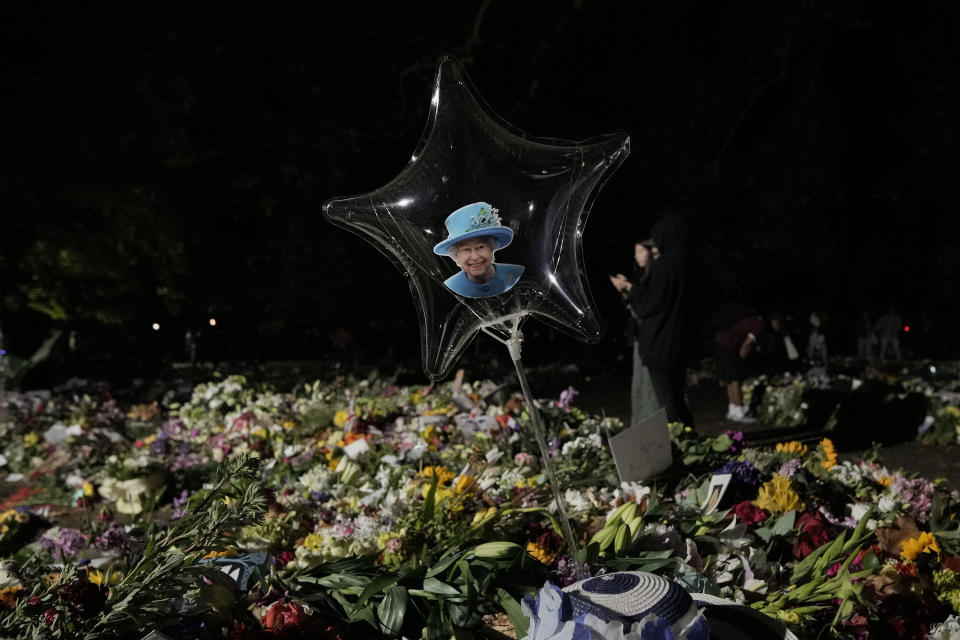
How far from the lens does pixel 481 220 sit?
7.07ft

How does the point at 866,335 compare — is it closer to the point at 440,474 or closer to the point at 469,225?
the point at 440,474

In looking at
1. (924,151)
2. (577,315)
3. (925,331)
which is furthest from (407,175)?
(925,331)

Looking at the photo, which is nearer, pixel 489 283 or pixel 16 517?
pixel 489 283

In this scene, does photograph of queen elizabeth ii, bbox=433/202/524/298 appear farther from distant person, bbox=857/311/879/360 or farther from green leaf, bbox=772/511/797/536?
distant person, bbox=857/311/879/360

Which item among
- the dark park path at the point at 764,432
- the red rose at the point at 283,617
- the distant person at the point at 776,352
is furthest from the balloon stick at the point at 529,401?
the distant person at the point at 776,352

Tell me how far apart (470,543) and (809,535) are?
1.10 meters

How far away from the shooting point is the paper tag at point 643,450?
2.83m

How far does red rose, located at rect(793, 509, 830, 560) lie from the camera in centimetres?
240

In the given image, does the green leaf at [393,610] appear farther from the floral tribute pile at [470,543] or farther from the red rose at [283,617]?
the red rose at [283,617]

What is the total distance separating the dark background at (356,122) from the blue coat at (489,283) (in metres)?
9.33

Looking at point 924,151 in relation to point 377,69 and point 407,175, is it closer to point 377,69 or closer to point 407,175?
point 377,69

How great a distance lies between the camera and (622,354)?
1569 cm

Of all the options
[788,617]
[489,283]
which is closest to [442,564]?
[489,283]

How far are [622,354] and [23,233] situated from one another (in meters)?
11.0
